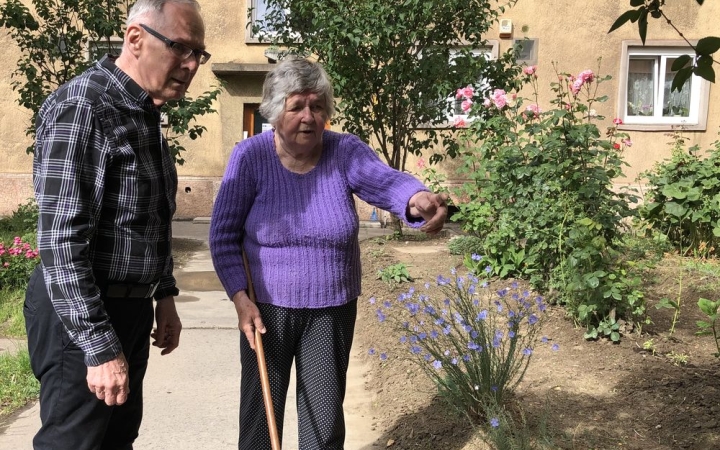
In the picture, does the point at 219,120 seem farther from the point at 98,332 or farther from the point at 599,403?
the point at 98,332

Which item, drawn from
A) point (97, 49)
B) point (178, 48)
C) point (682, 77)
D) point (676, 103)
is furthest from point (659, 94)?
point (178, 48)

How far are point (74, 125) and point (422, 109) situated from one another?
7.07 meters

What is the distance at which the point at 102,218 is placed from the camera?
2.07 metres

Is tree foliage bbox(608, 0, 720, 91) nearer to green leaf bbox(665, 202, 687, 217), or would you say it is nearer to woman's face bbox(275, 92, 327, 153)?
woman's face bbox(275, 92, 327, 153)

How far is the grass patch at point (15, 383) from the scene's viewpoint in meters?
4.07

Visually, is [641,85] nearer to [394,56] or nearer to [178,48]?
[394,56]

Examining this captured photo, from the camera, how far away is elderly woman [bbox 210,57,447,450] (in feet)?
8.48

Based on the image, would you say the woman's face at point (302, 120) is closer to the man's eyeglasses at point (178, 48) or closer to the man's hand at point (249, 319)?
the man's eyeglasses at point (178, 48)

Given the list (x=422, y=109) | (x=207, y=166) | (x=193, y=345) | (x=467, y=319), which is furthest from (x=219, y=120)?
(x=467, y=319)

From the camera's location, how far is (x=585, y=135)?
4867mm

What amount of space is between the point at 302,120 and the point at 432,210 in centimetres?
56

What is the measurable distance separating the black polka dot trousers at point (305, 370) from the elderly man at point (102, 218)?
0.55 m

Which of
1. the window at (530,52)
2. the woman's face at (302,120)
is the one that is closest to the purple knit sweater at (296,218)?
the woman's face at (302,120)

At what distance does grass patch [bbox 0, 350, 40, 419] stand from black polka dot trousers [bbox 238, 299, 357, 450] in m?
1.94
